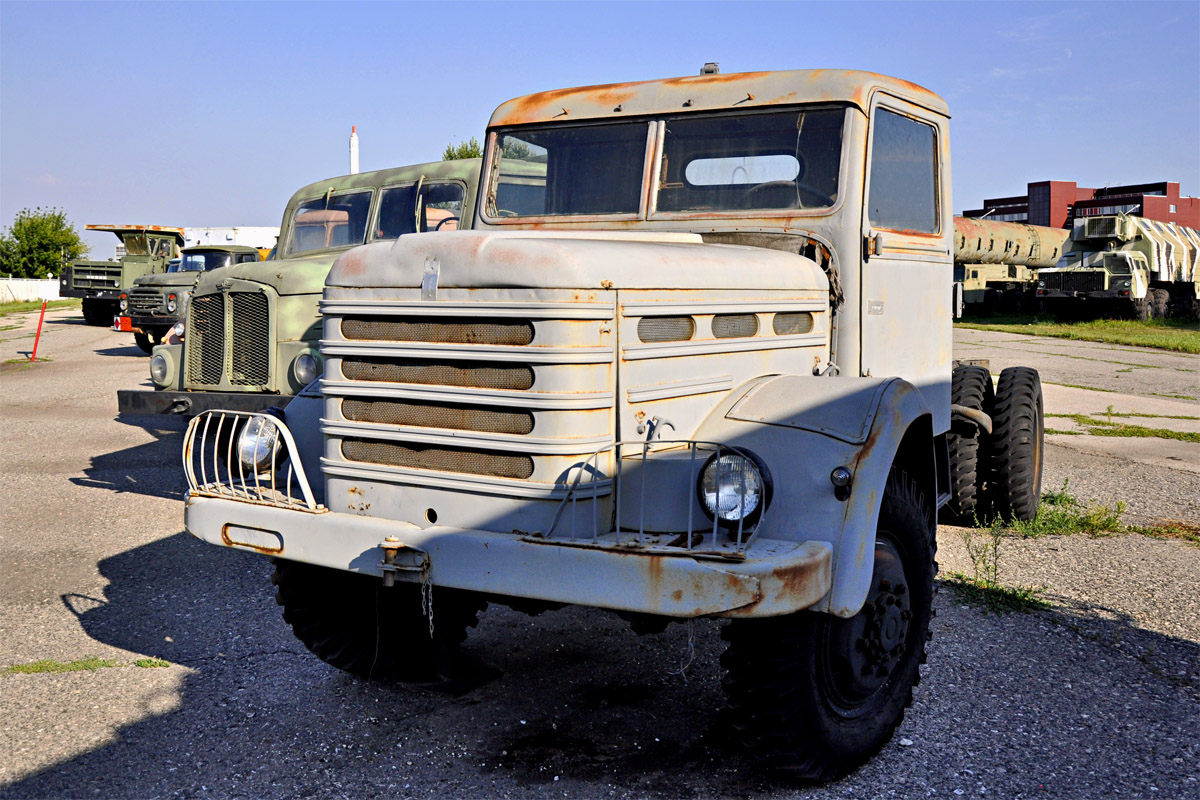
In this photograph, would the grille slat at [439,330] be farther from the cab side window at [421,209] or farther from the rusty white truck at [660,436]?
the cab side window at [421,209]

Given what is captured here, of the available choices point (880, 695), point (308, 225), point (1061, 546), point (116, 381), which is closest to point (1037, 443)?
point (1061, 546)

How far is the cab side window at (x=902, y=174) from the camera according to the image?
4.50 m

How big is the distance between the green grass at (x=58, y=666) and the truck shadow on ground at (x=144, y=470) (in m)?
3.51

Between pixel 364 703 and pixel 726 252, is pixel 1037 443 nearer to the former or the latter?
pixel 726 252

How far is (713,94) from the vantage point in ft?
14.8

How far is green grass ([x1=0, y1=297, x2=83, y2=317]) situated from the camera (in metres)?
37.3

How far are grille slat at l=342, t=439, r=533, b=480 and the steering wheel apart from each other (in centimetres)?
173

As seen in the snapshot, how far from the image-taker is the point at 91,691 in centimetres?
426

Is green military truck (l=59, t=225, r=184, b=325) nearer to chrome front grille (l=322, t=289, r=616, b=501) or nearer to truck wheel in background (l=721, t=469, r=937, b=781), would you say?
chrome front grille (l=322, t=289, r=616, b=501)

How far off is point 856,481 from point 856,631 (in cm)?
60

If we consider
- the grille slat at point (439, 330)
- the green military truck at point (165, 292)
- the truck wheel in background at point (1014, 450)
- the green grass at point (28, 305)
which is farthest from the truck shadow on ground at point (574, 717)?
the green grass at point (28, 305)

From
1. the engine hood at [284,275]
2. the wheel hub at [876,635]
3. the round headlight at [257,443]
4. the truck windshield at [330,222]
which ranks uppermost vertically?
the truck windshield at [330,222]

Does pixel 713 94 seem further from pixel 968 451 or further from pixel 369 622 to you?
pixel 968 451

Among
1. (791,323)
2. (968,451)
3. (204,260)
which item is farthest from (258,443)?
(204,260)
